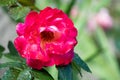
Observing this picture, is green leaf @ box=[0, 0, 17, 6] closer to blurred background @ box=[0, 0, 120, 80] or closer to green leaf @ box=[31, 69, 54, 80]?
blurred background @ box=[0, 0, 120, 80]

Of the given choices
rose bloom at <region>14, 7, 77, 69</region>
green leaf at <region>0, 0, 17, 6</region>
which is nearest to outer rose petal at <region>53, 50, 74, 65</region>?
rose bloom at <region>14, 7, 77, 69</region>

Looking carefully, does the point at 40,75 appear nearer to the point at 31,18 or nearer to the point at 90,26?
the point at 31,18

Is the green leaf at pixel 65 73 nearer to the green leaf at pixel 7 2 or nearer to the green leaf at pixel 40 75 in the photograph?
the green leaf at pixel 40 75

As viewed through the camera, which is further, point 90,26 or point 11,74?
point 90,26

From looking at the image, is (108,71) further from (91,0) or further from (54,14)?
(54,14)

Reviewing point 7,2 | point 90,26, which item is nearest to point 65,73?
point 7,2

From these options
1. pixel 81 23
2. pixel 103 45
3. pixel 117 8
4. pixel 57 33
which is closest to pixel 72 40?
pixel 57 33

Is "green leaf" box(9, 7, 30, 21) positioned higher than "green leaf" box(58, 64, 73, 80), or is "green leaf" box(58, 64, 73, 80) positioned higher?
"green leaf" box(9, 7, 30, 21)
